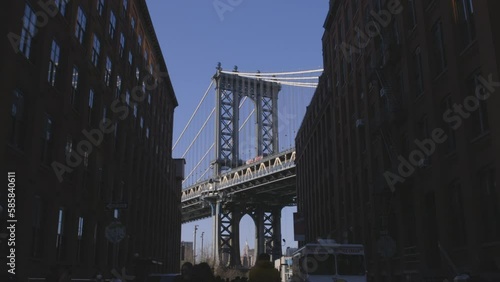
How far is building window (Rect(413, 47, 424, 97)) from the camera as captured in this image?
26466 millimetres

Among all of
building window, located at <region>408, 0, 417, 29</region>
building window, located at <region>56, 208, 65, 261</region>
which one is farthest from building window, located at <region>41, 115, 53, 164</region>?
building window, located at <region>408, 0, 417, 29</region>

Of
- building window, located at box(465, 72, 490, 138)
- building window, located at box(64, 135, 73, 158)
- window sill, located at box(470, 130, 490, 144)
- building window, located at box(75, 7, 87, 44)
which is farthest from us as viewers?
building window, located at box(75, 7, 87, 44)

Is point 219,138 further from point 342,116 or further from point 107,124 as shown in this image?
A: point 107,124

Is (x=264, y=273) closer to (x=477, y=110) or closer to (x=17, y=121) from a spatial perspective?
(x=17, y=121)

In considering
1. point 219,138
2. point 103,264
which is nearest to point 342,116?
point 103,264

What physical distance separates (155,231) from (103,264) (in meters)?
22.1

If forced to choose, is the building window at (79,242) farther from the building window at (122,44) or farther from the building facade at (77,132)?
the building window at (122,44)

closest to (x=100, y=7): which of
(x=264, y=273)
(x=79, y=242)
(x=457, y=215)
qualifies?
(x=79, y=242)

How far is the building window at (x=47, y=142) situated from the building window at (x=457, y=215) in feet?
56.0
